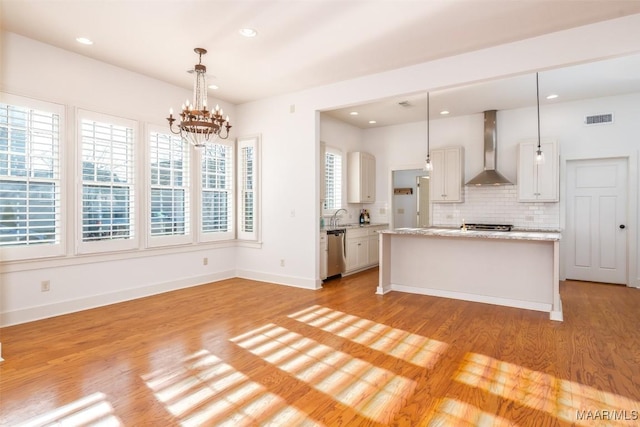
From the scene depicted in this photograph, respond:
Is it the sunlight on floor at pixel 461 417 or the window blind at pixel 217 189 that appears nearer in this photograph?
the sunlight on floor at pixel 461 417

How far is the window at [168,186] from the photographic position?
16.8 feet

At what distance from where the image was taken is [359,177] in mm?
7410

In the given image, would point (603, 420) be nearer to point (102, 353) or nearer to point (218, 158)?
point (102, 353)

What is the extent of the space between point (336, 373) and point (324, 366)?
152 mm

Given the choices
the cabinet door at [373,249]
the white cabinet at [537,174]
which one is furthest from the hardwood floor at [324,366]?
the cabinet door at [373,249]

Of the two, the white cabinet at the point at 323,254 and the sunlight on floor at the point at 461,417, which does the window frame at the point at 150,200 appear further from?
the sunlight on floor at the point at 461,417

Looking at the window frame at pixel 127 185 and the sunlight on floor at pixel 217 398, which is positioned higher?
the window frame at pixel 127 185

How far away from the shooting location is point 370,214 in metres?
8.12

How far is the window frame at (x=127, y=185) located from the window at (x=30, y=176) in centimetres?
20

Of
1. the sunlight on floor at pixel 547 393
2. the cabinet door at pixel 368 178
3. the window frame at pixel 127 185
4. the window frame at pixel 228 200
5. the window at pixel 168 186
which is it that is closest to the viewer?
the sunlight on floor at pixel 547 393

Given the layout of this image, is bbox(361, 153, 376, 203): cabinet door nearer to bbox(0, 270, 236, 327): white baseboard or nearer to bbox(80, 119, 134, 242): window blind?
bbox(0, 270, 236, 327): white baseboard

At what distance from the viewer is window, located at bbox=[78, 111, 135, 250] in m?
4.36

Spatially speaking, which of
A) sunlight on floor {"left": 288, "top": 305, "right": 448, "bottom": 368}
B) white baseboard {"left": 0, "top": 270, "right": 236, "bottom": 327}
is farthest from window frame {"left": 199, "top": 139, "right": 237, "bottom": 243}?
sunlight on floor {"left": 288, "top": 305, "right": 448, "bottom": 368}

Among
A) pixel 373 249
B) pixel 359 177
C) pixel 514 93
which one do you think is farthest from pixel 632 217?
pixel 359 177
